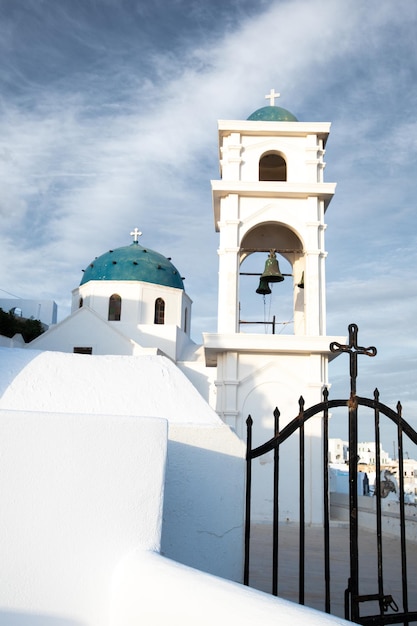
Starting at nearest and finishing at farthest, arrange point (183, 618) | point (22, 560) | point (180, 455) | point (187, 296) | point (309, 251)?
point (183, 618) < point (22, 560) < point (180, 455) < point (309, 251) < point (187, 296)

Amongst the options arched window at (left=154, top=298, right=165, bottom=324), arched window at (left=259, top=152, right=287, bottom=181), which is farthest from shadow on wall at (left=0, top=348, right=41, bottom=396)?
arched window at (left=154, top=298, right=165, bottom=324)

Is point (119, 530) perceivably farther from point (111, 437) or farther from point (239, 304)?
point (239, 304)

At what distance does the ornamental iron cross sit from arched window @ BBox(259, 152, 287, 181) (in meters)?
9.44

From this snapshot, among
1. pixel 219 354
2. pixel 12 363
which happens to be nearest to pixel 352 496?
pixel 12 363

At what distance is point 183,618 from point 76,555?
72 cm

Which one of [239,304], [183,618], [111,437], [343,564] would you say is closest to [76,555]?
[111,437]

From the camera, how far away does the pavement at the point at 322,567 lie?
16.2ft

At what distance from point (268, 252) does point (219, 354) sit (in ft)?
7.67

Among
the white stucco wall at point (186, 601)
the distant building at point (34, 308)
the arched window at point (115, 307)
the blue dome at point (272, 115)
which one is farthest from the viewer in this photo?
the distant building at point (34, 308)

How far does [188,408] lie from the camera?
404 cm

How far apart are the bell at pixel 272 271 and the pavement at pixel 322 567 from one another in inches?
170

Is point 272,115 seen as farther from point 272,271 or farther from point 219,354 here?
point 219,354

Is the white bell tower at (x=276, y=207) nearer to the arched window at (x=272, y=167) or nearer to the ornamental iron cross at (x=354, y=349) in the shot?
the arched window at (x=272, y=167)

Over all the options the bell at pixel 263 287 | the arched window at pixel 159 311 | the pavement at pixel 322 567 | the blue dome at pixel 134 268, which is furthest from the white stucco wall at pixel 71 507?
the arched window at pixel 159 311
